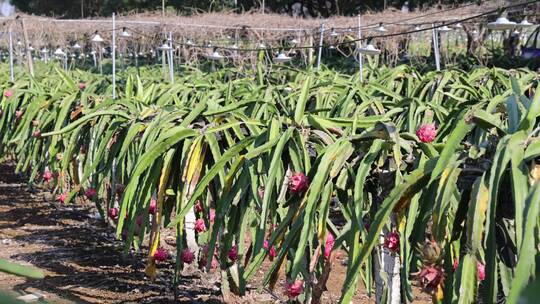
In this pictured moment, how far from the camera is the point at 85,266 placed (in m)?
5.21

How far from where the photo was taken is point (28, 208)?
731cm

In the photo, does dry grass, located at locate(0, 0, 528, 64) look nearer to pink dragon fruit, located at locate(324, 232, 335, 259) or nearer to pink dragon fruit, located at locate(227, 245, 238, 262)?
pink dragon fruit, located at locate(227, 245, 238, 262)

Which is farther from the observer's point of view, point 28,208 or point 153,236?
point 28,208

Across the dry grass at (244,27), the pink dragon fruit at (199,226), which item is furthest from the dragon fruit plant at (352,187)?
the dry grass at (244,27)

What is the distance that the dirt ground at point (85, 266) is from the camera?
4430 mm

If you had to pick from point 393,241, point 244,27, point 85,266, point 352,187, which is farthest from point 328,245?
point 244,27

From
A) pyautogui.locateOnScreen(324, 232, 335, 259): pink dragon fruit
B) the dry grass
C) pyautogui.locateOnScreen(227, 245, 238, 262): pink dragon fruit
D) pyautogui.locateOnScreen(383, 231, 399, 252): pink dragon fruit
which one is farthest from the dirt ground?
the dry grass

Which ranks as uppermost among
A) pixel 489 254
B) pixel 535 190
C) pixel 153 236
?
pixel 535 190

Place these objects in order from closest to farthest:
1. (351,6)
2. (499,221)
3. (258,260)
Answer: (499,221) < (258,260) < (351,6)

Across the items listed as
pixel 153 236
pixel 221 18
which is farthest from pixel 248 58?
pixel 153 236

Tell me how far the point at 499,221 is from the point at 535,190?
16.6 inches

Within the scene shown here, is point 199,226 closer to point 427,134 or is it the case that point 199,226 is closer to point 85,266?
point 85,266

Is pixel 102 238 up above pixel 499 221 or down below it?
below

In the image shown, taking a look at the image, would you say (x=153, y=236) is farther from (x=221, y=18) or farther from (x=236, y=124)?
(x=221, y=18)
